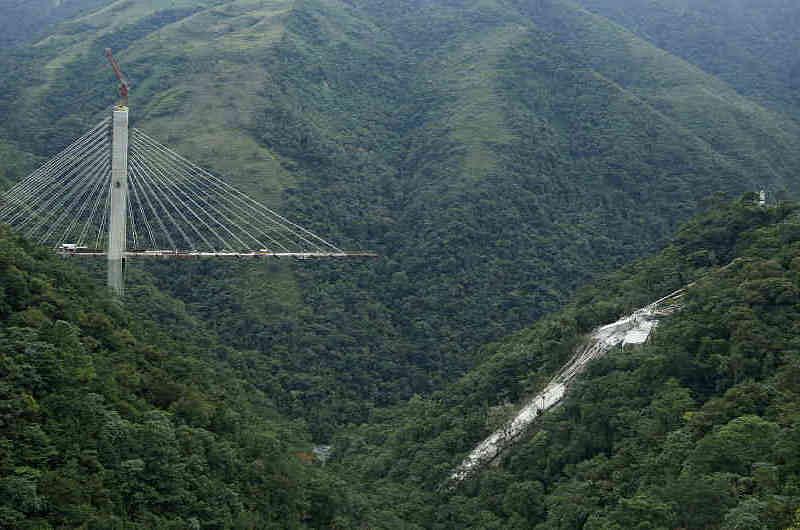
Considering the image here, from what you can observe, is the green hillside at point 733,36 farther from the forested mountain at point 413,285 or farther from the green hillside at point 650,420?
the green hillside at point 650,420

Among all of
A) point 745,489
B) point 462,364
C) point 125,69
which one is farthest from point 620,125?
point 745,489

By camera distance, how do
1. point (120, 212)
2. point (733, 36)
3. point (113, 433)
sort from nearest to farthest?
1. point (113, 433)
2. point (120, 212)
3. point (733, 36)

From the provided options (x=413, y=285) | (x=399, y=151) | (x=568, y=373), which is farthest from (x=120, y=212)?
(x=399, y=151)

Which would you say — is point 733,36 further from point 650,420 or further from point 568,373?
point 650,420

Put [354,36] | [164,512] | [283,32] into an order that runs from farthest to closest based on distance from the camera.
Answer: [354,36]
[283,32]
[164,512]

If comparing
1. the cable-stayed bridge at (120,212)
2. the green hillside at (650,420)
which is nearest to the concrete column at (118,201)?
the cable-stayed bridge at (120,212)

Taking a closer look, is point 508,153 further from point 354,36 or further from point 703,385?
point 703,385
